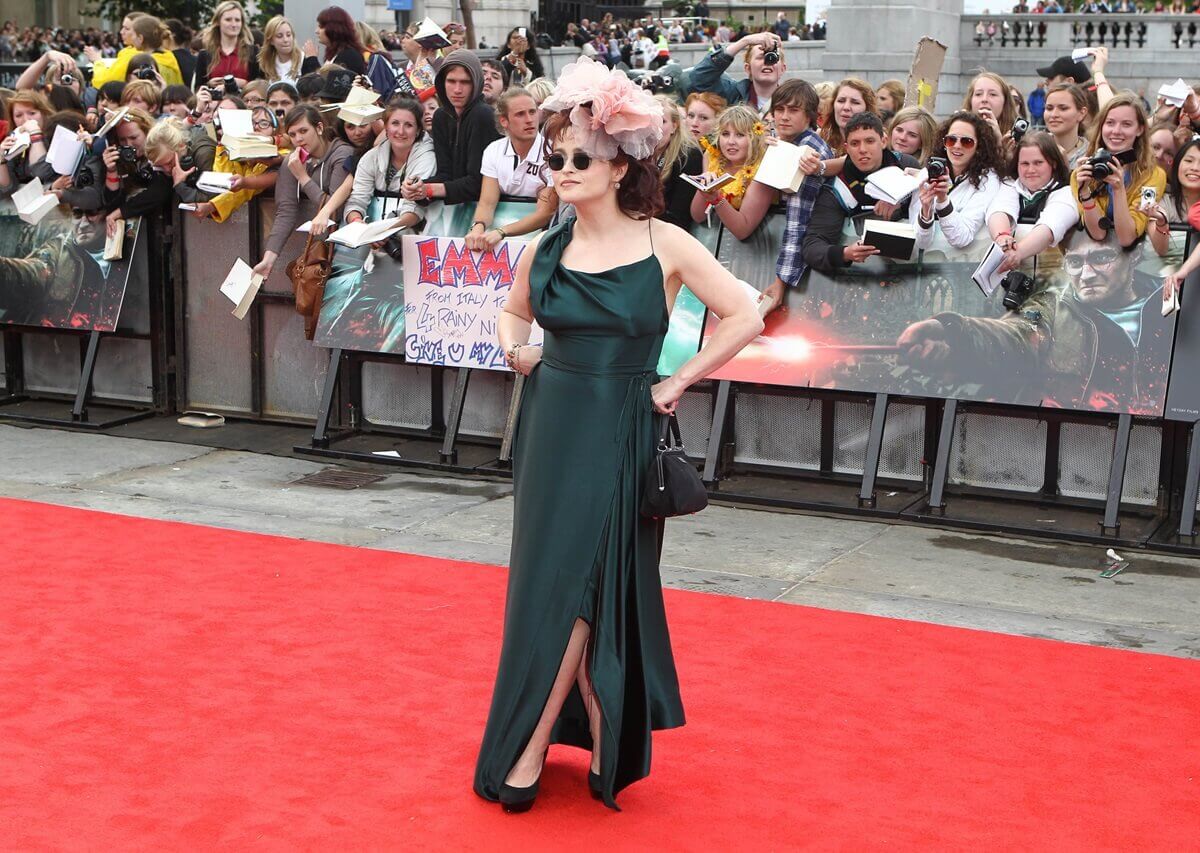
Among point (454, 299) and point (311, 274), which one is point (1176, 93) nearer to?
point (454, 299)

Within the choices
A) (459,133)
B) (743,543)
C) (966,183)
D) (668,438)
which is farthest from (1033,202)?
(668,438)

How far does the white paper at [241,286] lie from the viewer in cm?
968

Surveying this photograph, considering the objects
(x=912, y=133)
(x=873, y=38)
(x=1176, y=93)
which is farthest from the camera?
(x=873, y=38)

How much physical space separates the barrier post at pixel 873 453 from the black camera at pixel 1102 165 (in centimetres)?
158

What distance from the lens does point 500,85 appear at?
401 inches

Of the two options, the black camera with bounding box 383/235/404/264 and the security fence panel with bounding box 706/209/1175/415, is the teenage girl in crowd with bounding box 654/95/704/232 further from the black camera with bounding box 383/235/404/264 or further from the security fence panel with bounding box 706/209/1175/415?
the black camera with bounding box 383/235/404/264

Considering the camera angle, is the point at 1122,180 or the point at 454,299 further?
the point at 454,299

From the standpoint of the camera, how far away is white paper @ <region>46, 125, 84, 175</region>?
395 inches

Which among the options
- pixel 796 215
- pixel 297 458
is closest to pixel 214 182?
pixel 297 458

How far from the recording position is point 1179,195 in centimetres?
761

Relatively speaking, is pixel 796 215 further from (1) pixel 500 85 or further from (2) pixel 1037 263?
(1) pixel 500 85

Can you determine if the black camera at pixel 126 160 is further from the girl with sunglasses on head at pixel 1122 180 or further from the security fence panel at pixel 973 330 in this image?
the girl with sunglasses on head at pixel 1122 180

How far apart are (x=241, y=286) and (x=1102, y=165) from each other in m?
5.18

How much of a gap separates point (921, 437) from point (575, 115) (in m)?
4.54
